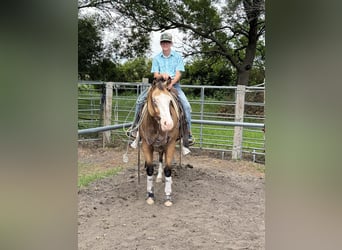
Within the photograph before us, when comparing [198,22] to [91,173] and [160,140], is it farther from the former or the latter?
[160,140]

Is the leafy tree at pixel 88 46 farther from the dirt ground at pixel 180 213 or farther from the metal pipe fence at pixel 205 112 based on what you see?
the dirt ground at pixel 180 213

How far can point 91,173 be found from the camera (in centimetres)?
295

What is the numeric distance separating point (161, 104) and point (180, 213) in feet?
2.19

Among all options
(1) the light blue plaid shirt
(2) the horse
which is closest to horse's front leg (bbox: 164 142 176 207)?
(2) the horse

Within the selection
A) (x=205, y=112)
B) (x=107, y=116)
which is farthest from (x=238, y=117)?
(x=107, y=116)

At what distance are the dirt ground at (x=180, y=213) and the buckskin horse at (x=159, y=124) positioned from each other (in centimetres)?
17

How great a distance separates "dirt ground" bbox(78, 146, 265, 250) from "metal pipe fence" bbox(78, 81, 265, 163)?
0.89m

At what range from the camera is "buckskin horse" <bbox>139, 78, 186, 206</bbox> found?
1.84 metres

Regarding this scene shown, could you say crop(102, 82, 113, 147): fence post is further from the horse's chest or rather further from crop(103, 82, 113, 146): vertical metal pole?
the horse's chest

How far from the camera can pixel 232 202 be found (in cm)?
228
